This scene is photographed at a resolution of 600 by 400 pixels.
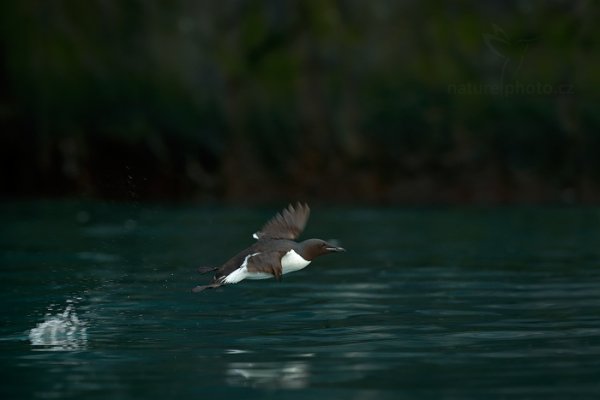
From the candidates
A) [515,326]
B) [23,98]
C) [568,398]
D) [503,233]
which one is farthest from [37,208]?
[568,398]

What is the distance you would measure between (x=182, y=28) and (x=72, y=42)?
289cm

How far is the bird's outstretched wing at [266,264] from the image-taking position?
10.9 metres

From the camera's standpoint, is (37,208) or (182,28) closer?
(37,208)

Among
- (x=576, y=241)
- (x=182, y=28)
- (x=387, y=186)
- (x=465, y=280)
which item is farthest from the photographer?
(x=182, y=28)

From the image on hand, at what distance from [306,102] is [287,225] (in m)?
17.4

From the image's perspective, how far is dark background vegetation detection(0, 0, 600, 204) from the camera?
2892 cm

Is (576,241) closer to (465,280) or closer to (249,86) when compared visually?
(465,280)

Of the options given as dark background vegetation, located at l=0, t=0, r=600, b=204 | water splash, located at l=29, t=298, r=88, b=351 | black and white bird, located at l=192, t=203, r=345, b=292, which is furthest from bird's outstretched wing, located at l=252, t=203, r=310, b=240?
dark background vegetation, located at l=0, t=0, r=600, b=204

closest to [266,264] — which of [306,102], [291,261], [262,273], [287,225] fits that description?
[262,273]

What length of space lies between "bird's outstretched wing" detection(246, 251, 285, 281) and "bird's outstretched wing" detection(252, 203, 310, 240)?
121 centimetres

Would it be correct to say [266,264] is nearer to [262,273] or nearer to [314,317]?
[262,273]

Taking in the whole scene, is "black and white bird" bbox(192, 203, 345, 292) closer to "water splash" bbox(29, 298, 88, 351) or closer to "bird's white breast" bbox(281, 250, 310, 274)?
"bird's white breast" bbox(281, 250, 310, 274)

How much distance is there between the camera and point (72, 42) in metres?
31.1

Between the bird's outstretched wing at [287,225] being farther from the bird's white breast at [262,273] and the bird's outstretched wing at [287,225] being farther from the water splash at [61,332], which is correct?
the water splash at [61,332]
